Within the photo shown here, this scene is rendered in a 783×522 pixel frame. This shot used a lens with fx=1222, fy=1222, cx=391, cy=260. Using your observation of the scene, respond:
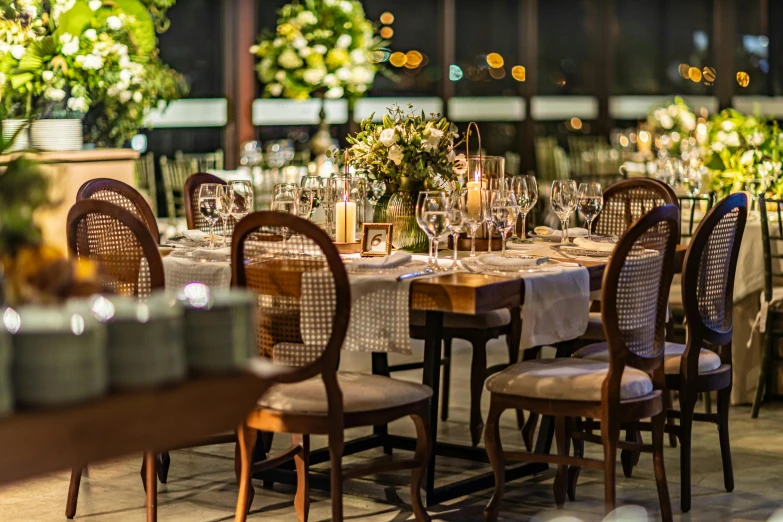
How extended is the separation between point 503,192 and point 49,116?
12.6 ft

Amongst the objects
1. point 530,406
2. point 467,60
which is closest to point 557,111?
point 467,60

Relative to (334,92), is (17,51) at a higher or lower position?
higher

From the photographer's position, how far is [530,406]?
360cm

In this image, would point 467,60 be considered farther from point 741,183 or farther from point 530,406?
point 530,406

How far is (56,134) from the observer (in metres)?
7.07

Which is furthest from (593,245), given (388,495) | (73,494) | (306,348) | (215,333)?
(215,333)

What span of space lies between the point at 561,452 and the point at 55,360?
2650 millimetres

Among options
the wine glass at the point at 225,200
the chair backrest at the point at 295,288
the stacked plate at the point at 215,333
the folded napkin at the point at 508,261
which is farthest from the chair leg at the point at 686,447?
the stacked plate at the point at 215,333

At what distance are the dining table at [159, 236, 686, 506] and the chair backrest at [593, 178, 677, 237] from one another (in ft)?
1.73

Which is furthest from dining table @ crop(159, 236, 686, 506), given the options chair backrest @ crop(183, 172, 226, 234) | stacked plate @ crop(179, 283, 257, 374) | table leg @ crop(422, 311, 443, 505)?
stacked plate @ crop(179, 283, 257, 374)

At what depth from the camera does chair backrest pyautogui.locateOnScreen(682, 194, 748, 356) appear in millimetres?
3900

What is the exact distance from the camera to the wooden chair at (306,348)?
128 inches

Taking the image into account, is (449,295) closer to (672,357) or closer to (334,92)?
(672,357)

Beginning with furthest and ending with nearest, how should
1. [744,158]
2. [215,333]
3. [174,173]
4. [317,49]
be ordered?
[174,173] < [317,49] < [744,158] < [215,333]
